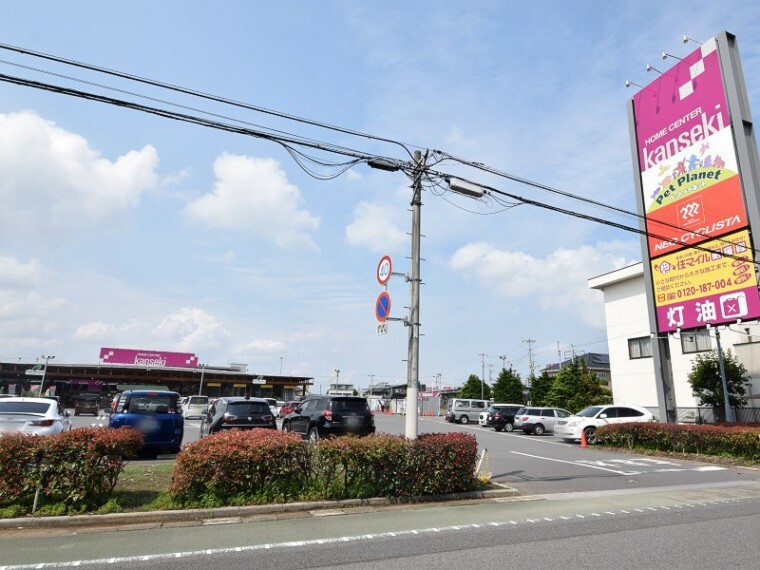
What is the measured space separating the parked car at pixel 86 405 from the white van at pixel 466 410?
27727 millimetres

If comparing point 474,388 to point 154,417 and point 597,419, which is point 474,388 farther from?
point 154,417

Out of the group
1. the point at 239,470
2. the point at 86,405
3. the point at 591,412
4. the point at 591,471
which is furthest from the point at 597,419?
the point at 86,405

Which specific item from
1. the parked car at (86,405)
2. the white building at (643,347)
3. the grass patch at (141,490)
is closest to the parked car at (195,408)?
the parked car at (86,405)

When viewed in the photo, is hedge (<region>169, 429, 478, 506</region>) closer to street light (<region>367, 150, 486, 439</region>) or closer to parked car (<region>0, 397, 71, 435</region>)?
street light (<region>367, 150, 486, 439</region>)

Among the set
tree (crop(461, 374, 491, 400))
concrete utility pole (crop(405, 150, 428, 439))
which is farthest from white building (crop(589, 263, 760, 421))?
tree (crop(461, 374, 491, 400))

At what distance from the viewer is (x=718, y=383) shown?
2241cm

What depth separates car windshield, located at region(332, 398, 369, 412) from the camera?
47.3 feet

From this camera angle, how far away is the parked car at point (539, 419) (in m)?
27.1

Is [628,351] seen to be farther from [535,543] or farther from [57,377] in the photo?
[57,377]

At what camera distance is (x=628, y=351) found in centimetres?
3066

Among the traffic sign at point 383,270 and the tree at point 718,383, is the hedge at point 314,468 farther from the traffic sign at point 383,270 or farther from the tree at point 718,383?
the tree at point 718,383

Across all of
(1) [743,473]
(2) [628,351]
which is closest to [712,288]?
(1) [743,473]

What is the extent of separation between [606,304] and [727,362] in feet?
35.9

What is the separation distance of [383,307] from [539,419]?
67.8 ft
